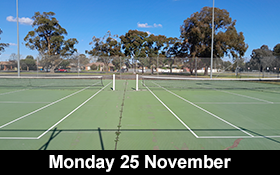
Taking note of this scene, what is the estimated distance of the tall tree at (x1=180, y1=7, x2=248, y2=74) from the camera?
116 ft

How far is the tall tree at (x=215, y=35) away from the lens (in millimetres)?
35438

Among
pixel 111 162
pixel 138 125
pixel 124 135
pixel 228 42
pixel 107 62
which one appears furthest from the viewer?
pixel 228 42

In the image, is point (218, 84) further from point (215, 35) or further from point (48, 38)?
point (48, 38)

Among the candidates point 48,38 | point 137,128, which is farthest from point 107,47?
point 137,128

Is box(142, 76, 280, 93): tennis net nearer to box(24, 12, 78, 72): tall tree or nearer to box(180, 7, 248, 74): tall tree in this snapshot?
box(180, 7, 248, 74): tall tree

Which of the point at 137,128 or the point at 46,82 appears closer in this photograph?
the point at 137,128

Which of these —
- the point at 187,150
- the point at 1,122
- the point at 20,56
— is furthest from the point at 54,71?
the point at 187,150

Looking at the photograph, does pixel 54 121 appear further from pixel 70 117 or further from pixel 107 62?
pixel 107 62

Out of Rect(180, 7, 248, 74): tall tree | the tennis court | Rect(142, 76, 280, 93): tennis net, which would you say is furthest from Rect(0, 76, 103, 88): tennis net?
Rect(180, 7, 248, 74): tall tree

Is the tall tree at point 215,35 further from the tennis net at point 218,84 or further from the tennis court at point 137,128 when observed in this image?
the tennis court at point 137,128

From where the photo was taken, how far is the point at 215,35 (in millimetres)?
35781

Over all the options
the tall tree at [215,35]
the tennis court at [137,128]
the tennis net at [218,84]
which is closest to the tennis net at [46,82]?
the tennis net at [218,84]

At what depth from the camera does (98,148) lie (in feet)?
15.2

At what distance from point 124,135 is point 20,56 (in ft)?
85.1
